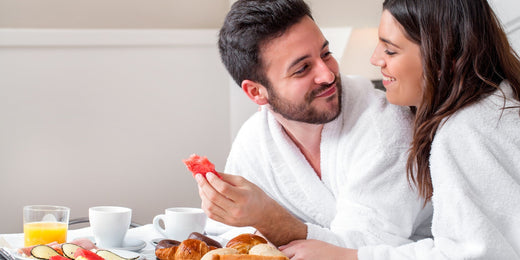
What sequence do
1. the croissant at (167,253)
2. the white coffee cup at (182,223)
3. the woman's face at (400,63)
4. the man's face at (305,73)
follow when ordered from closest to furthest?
the croissant at (167,253) → the woman's face at (400,63) → the white coffee cup at (182,223) → the man's face at (305,73)

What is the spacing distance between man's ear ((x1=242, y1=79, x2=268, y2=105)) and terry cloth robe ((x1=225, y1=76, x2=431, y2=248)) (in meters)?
0.08

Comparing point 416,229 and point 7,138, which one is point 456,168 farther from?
point 7,138

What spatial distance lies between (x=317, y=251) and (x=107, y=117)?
1628mm

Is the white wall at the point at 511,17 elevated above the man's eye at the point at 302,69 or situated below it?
above

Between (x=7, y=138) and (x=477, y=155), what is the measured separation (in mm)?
2016

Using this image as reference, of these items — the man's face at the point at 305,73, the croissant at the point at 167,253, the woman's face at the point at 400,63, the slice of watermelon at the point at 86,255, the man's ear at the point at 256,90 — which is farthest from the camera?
the man's ear at the point at 256,90

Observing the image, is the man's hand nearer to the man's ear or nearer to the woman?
the woman

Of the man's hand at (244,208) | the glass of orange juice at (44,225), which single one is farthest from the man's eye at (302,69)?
the glass of orange juice at (44,225)

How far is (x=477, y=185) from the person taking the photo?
1140 mm

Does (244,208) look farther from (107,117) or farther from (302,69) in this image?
(107,117)

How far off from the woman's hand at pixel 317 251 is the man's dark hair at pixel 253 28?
530 mm

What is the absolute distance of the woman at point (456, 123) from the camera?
112 centimetres

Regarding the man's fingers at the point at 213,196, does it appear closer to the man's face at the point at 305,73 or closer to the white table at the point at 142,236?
the white table at the point at 142,236

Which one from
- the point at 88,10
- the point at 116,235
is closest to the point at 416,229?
the point at 116,235
